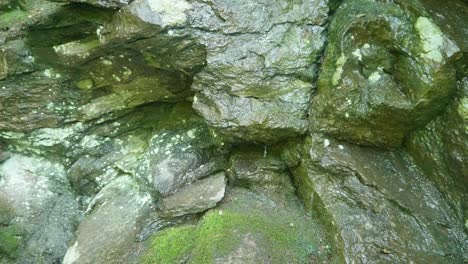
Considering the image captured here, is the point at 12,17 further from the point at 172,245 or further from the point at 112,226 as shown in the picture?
the point at 172,245

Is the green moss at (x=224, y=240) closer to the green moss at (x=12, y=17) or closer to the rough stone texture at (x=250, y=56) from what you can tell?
the rough stone texture at (x=250, y=56)

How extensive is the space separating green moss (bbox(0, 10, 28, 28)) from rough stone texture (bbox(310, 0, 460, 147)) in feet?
11.0

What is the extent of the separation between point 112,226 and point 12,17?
264 centimetres

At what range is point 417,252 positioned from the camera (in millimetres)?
3145

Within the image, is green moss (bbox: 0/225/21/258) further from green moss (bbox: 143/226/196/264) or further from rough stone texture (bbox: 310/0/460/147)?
rough stone texture (bbox: 310/0/460/147)

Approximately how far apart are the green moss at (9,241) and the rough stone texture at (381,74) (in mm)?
3698

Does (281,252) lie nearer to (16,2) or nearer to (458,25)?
(458,25)

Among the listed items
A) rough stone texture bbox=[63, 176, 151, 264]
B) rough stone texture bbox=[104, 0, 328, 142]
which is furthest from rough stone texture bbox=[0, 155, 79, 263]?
rough stone texture bbox=[104, 0, 328, 142]

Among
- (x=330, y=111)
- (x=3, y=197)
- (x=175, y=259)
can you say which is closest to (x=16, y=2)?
(x=3, y=197)

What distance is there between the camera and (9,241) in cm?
461

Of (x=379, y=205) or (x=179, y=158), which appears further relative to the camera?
(x=179, y=158)

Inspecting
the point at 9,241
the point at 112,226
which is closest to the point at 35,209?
the point at 9,241

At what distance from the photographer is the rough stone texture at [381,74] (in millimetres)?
3127

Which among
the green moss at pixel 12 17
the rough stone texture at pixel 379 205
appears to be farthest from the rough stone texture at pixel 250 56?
the green moss at pixel 12 17
